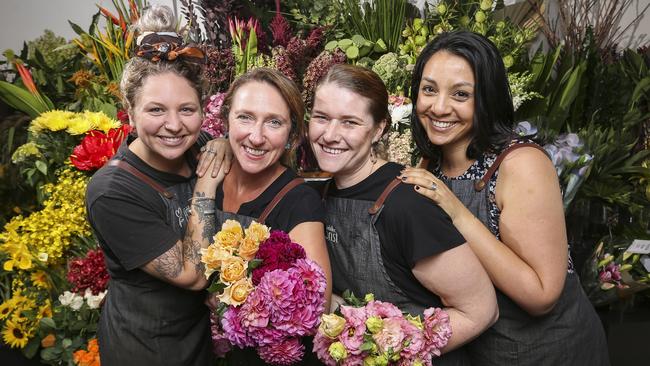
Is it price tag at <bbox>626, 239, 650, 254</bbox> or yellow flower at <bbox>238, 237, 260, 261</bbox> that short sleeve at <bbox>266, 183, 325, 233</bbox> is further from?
price tag at <bbox>626, 239, 650, 254</bbox>

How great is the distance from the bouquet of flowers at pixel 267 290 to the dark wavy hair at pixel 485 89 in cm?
79

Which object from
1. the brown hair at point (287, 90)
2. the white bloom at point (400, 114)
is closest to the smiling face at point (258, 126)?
the brown hair at point (287, 90)

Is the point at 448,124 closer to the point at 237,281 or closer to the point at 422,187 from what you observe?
the point at 422,187

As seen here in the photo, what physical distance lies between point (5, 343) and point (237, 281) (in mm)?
1911

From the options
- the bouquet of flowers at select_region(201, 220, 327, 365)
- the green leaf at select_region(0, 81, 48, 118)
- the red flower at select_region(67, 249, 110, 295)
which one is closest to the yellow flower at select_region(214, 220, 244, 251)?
the bouquet of flowers at select_region(201, 220, 327, 365)

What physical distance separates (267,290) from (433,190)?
61cm

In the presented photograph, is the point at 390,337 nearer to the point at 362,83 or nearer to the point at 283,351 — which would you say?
the point at 283,351

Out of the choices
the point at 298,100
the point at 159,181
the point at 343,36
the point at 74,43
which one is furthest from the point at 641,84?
the point at 74,43

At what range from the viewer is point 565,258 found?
179cm

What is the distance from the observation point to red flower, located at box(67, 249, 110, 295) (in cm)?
245

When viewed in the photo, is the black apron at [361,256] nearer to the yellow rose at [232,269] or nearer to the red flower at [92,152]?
the yellow rose at [232,269]

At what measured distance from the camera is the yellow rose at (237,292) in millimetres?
1371

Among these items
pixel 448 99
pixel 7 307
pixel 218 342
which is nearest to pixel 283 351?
pixel 218 342

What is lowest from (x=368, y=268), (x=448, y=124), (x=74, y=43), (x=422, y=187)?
(x=368, y=268)
